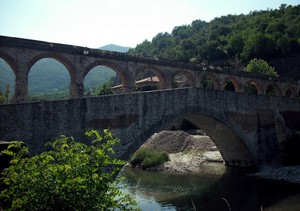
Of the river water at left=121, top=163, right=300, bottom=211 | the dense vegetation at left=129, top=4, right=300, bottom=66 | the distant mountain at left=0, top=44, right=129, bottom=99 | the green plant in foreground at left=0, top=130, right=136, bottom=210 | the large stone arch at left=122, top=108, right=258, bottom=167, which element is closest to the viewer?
the green plant in foreground at left=0, top=130, right=136, bottom=210

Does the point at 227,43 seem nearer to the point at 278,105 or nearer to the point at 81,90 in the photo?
the point at 278,105

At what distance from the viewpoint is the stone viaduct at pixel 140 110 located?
10.4m

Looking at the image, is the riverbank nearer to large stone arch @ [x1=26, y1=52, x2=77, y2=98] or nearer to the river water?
the river water

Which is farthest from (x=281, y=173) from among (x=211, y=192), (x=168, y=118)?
(x=168, y=118)

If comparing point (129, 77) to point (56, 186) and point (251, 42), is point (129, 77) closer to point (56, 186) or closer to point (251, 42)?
point (56, 186)

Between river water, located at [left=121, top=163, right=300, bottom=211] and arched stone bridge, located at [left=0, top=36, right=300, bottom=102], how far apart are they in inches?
292

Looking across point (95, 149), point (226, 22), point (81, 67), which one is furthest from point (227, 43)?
point (95, 149)

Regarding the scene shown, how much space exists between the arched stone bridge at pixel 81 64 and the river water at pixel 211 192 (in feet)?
24.4

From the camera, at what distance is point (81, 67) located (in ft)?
67.7

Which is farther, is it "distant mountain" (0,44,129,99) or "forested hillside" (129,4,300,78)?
"distant mountain" (0,44,129,99)

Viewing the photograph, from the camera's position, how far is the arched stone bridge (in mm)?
17766

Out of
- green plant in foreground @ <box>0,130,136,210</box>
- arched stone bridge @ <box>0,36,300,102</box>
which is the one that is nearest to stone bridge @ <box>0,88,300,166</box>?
green plant in foreground @ <box>0,130,136,210</box>

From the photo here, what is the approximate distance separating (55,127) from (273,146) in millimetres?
18435

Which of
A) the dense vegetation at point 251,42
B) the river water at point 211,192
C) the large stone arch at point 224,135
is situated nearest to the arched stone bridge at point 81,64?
the large stone arch at point 224,135
